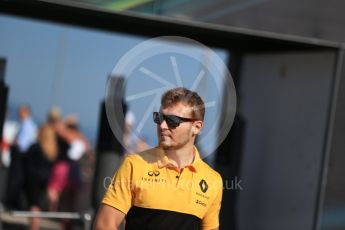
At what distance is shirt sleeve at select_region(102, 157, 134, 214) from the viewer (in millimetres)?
2914

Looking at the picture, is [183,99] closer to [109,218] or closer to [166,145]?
[166,145]

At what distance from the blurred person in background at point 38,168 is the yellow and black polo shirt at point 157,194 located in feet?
17.0

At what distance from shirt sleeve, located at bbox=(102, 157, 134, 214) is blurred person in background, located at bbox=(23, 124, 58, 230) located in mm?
5222

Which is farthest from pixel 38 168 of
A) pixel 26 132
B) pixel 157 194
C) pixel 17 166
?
pixel 157 194

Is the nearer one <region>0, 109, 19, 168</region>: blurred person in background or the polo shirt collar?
the polo shirt collar

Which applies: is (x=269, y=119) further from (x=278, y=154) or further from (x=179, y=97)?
(x=179, y=97)

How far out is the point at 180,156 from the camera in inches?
120

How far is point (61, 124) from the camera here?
8094 millimetres

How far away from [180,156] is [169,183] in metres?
0.13

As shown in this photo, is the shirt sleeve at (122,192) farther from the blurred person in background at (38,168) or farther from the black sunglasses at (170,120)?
the blurred person in background at (38,168)

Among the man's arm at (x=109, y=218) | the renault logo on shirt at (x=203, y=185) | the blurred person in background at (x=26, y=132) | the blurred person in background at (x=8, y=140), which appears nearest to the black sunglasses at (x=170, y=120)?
the renault logo on shirt at (x=203, y=185)

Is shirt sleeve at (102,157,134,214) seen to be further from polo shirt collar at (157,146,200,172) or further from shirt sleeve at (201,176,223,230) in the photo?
shirt sleeve at (201,176,223,230)

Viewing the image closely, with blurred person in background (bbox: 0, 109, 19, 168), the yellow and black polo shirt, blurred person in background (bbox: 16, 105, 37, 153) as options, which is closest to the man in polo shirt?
the yellow and black polo shirt

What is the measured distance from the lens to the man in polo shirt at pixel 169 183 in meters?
2.92
